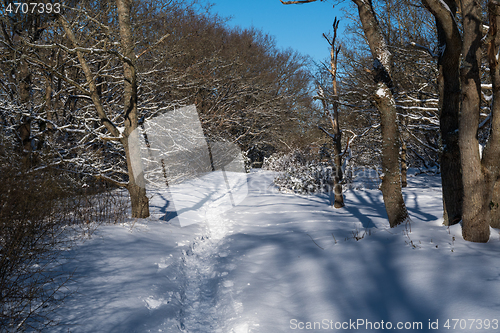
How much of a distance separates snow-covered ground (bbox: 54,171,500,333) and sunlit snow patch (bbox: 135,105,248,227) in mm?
2659

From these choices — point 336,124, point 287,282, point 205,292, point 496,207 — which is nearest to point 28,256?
point 205,292

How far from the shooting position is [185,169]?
13.0 metres

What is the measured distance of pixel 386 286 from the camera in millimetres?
3119

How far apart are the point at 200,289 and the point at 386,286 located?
7.76 feet

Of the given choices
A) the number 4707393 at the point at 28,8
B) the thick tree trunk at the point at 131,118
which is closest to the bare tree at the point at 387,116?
the thick tree trunk at the point at 131,118

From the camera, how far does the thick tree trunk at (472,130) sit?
11.7 ft

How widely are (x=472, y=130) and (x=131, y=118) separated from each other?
20.7ft

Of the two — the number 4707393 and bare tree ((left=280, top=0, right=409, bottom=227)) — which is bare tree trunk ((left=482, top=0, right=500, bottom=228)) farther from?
the number 4707393

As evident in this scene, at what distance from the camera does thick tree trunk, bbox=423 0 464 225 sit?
445 centimetres

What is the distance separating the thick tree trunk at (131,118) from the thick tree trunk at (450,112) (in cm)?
581

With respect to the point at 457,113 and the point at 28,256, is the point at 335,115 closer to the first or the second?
the point at 457,113

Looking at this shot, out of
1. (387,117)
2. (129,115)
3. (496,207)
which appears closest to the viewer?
(496,207)
